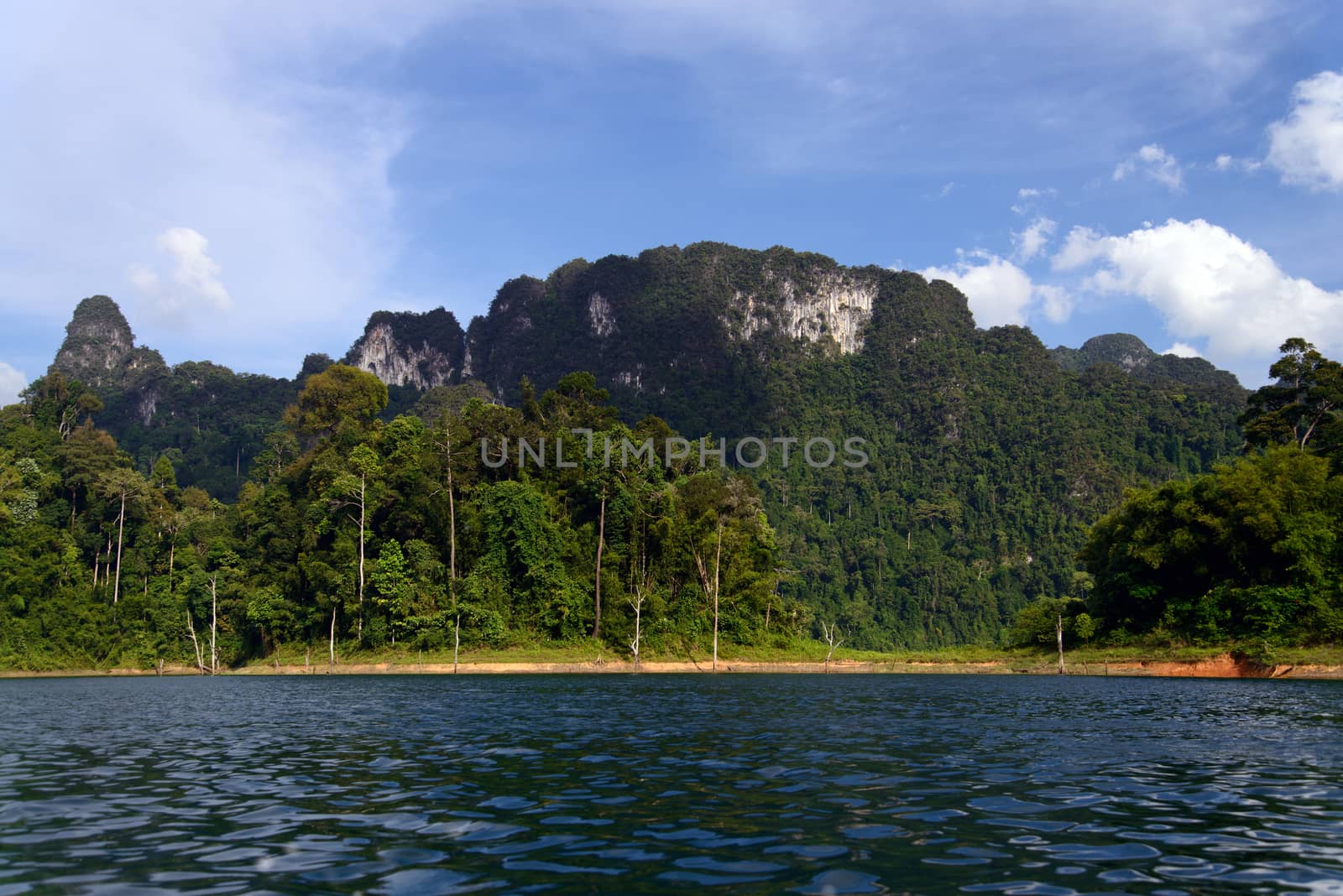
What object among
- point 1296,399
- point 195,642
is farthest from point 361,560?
point 1296,399

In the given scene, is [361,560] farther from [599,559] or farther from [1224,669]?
[1224,669]

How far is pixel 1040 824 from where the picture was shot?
11328 millimetres

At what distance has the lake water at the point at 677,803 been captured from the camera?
8.91 m

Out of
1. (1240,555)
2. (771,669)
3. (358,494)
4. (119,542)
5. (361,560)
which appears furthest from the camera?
(119,542)

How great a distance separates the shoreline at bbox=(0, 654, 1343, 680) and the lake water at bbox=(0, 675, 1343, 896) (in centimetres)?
3558

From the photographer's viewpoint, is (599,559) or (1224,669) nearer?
(1224,669)

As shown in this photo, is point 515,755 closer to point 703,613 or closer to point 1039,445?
point 703,613

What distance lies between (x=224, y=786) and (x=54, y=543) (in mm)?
90712

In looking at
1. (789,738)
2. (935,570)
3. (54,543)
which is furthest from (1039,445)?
(789,738)

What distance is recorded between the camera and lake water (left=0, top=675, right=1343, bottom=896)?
8.91 meters

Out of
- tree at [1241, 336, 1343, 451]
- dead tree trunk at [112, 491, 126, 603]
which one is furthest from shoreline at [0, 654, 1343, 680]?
tree at [1241, 336, 1343, 451]

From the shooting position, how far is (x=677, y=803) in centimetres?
1281

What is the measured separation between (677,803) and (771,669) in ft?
208

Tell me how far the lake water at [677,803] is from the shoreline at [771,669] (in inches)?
1401
